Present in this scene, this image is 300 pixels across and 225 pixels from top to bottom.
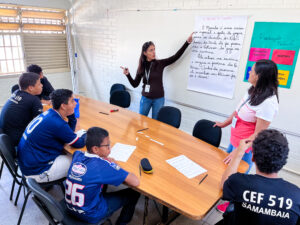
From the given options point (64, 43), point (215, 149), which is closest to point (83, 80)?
point (64, 43)

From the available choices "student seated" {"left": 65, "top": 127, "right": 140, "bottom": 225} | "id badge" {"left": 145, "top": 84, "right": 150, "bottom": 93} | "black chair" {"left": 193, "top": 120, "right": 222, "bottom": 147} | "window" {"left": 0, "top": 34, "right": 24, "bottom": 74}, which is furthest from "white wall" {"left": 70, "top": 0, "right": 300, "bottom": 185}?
"student seated" {"left": 65, "top": 127, "right": 140, "bottom": 225}

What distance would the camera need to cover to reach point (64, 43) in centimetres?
571

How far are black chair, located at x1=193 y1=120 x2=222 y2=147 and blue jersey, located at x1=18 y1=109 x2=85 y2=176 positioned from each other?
1395 millimetres

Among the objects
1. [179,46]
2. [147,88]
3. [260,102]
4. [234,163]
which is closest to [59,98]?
[234,163]

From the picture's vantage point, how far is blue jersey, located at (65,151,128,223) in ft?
4.99

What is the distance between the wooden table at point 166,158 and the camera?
1.55 meters

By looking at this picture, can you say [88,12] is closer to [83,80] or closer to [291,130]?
[83,80]

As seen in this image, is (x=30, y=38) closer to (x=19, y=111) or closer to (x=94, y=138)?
(x=19, y=111)

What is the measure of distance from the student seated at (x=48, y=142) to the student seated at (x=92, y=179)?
45 cm

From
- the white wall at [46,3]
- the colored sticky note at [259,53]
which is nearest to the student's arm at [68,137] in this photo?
the colored sticky note at [259,53]

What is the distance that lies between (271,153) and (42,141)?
5.93 feet

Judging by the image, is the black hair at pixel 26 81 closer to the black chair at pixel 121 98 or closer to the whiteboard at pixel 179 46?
the black chair at pixel 121 98

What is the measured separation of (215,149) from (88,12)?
14.5 feet

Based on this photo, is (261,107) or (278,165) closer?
(278,165)
